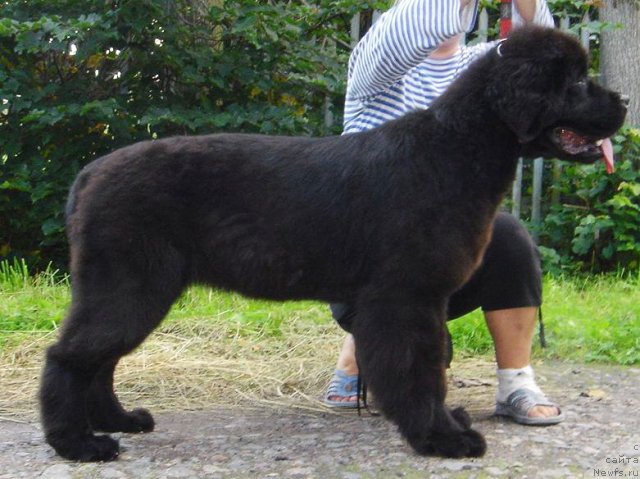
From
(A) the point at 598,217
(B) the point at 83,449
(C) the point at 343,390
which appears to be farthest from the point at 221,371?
(A) the point at 598,217

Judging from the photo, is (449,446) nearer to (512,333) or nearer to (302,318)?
(512,333)

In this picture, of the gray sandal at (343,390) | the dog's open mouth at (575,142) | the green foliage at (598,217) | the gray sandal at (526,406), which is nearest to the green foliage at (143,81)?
the green foliage at (598,217)

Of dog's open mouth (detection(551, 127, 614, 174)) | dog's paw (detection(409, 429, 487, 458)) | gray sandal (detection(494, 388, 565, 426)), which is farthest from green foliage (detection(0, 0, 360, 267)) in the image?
dog's paw (detection(409, 429, 487, 458))

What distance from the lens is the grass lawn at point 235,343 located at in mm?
4840

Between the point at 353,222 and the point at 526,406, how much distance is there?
1.17 m

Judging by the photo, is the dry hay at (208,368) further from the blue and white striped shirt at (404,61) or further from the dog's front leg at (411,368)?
the blue and white striped shirt at (404,61)

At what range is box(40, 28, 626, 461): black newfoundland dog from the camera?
3.55 metres

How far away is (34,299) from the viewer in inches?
234

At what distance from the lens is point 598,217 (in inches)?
294

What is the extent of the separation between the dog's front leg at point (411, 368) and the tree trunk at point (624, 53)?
524 cm

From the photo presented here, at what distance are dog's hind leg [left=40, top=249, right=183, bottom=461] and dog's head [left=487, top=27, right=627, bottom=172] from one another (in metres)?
1.47

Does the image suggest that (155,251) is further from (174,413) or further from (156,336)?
(156,336)

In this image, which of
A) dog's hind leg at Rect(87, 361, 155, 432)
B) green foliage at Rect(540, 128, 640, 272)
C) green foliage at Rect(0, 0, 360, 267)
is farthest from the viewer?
green foliage at Rect(540, 128, 640, 272)

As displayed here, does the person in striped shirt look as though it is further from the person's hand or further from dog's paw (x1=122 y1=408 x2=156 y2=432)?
dog's paw (x1=122 y1=408 x2=156 y2=432)
